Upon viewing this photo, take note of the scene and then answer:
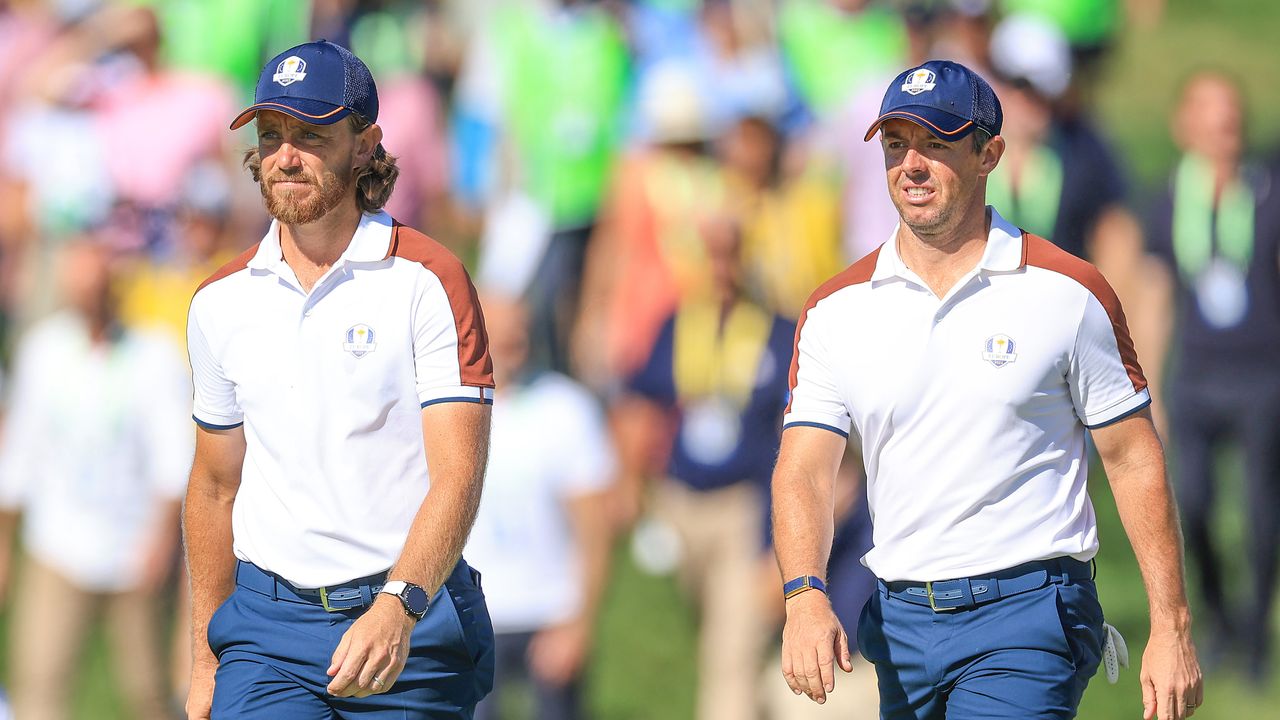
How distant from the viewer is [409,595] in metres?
5.51

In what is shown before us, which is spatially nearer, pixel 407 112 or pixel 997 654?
pixel 997 654

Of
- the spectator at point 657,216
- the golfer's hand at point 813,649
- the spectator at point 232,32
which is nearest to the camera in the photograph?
the golfer's hand at point 813,649

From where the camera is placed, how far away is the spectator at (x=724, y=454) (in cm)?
1026

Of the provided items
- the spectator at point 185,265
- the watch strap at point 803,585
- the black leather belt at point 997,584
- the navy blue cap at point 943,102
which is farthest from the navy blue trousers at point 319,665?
the spectator at point 185,265

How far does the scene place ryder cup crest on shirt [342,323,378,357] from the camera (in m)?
5.81

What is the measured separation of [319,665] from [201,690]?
50cm

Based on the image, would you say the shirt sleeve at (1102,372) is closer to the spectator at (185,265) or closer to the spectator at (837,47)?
the spectator at (185,265)

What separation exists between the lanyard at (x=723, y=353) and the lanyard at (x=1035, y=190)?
1.32 metres

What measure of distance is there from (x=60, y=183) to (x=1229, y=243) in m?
6.80

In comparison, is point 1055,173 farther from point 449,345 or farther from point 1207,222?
point 449,345

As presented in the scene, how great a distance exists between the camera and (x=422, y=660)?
5836 millimetres

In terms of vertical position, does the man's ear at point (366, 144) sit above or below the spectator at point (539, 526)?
above

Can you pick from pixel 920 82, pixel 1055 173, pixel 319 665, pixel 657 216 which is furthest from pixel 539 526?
pixel 920 82

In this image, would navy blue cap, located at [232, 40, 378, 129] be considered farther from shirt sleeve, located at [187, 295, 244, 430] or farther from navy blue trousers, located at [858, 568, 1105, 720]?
navy blue trousers, located at [858, 568, 1105, 720]
